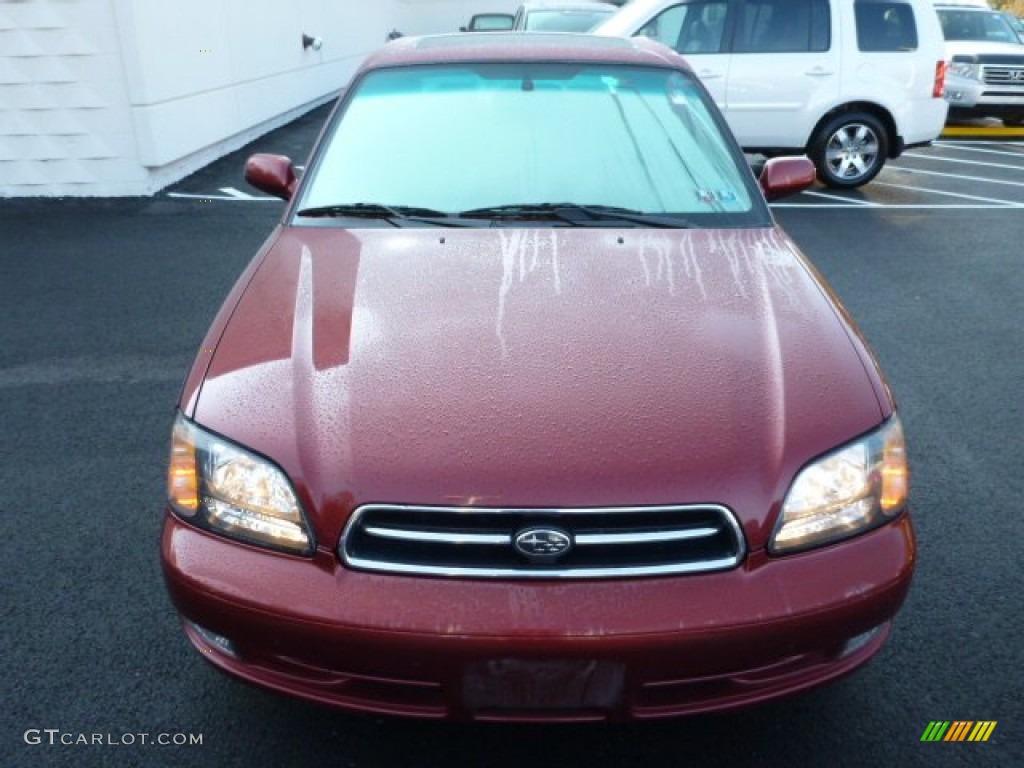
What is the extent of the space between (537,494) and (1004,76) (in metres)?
12.8

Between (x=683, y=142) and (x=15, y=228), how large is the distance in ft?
20.4

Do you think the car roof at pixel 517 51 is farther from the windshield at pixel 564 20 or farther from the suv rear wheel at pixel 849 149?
the windshield at pixel 564 20

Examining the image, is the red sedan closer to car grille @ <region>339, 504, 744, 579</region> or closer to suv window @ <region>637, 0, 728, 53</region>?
car grille @ <region>339, 504, 744, 579</region>

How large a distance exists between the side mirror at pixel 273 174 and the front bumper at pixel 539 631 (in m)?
1.88

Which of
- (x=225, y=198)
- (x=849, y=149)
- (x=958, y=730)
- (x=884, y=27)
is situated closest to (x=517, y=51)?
(x=958, y=730)

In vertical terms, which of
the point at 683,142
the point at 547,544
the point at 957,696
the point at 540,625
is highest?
the point at 683,142

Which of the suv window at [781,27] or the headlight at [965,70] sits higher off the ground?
the suv window at [781,27]

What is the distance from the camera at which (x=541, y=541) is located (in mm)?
1735

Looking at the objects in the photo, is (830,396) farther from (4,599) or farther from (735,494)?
(4,599)

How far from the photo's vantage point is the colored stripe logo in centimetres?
221

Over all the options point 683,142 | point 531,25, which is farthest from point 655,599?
point 531,25

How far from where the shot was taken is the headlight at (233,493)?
6.03 feet

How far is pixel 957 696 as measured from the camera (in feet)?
7.68

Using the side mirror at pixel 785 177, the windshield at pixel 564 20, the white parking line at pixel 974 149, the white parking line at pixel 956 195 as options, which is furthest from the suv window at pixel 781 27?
the side mirror at pixel 785 177
